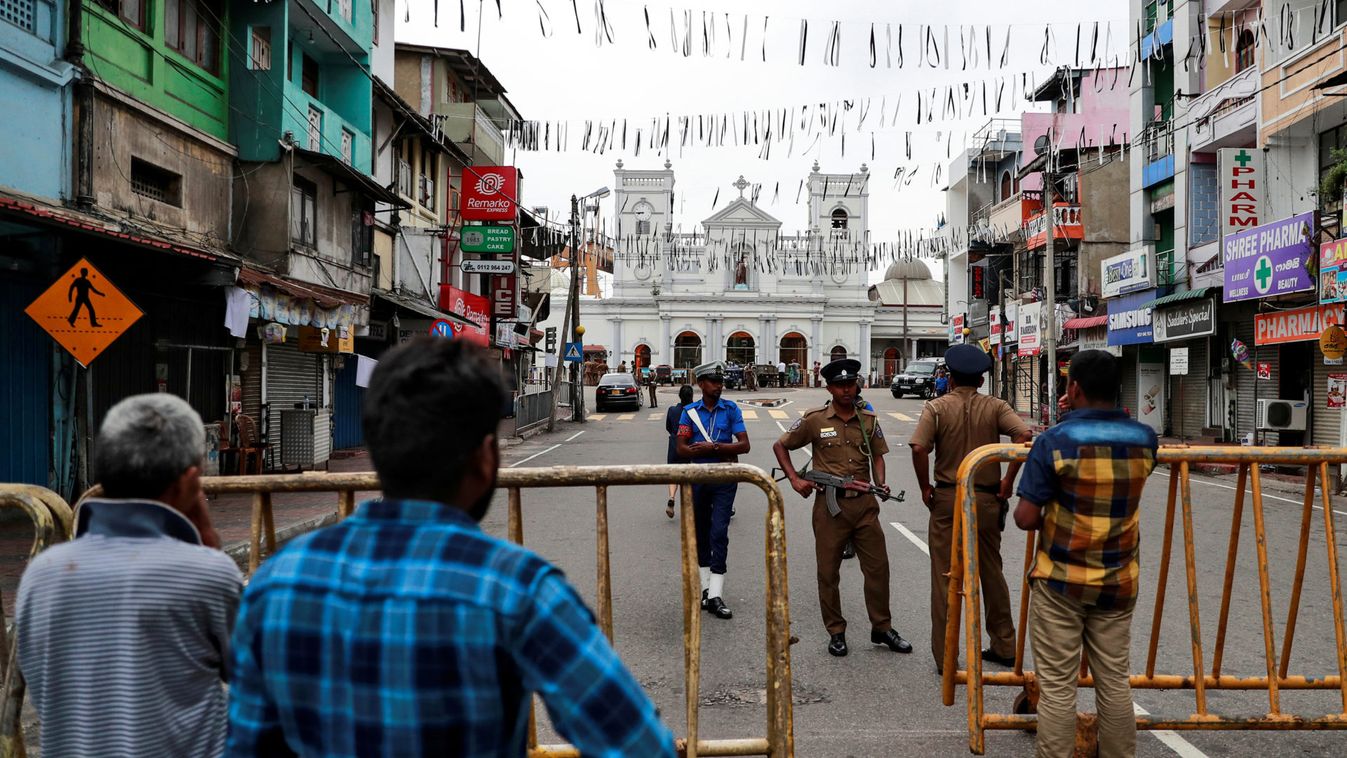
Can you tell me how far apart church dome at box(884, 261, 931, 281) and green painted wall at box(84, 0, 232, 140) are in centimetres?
7114

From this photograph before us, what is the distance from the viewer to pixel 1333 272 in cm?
1533

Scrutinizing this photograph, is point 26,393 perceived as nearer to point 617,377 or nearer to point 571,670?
point 571,670

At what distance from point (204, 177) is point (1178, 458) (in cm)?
1502

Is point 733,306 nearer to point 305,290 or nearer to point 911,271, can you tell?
point 911,271

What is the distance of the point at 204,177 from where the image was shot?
15.1m

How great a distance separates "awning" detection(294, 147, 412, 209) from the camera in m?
17.2

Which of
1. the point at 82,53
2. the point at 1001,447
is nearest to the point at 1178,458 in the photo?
the point at 1001,447

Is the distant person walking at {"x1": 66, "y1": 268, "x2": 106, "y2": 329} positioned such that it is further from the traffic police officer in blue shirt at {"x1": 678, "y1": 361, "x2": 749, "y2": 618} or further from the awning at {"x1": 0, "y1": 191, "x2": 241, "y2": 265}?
the traffic police officer in blue shirt at {"x1": 678, "y1": 361, "x2": 749, "y2": 618}

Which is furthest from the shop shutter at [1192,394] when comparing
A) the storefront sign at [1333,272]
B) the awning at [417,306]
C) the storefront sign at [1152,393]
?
the awning at [417,306]

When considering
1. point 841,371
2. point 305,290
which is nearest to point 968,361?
point 841,371

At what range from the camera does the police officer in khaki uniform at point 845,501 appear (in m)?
5.81

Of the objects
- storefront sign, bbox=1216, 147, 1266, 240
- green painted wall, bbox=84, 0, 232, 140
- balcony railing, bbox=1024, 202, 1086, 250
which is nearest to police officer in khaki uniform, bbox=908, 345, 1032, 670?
green painted wall, bbox=84, 0, 232, 140

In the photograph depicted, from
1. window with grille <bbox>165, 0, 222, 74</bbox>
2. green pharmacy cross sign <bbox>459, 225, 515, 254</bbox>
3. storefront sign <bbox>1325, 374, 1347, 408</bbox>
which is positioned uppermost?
window with grille <bbox>165, 0, 222, 74</bbox>

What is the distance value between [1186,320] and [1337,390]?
21.9 feet
